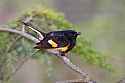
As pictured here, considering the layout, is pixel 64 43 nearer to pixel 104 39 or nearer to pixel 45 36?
pixel 45 36

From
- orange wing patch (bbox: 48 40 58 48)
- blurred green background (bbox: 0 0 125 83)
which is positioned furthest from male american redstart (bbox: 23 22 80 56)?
blurred green background (bbox: 0 0 125 83)

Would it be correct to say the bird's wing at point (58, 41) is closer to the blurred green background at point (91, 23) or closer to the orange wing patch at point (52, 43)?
the orange wing patch at point (52, 43)

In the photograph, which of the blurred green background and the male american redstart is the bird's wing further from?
the blurred green background

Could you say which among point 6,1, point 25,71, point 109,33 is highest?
point 6,1

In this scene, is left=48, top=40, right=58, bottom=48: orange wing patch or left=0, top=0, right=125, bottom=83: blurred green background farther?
left=0, top=0, right=125, bottom=83: blurred green background

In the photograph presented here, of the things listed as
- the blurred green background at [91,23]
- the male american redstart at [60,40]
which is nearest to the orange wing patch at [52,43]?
the male american redstart at [60,40]

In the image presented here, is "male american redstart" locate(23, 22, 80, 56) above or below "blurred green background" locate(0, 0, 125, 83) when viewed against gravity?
above

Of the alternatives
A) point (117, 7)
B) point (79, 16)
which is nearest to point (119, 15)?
point (117, 7)
